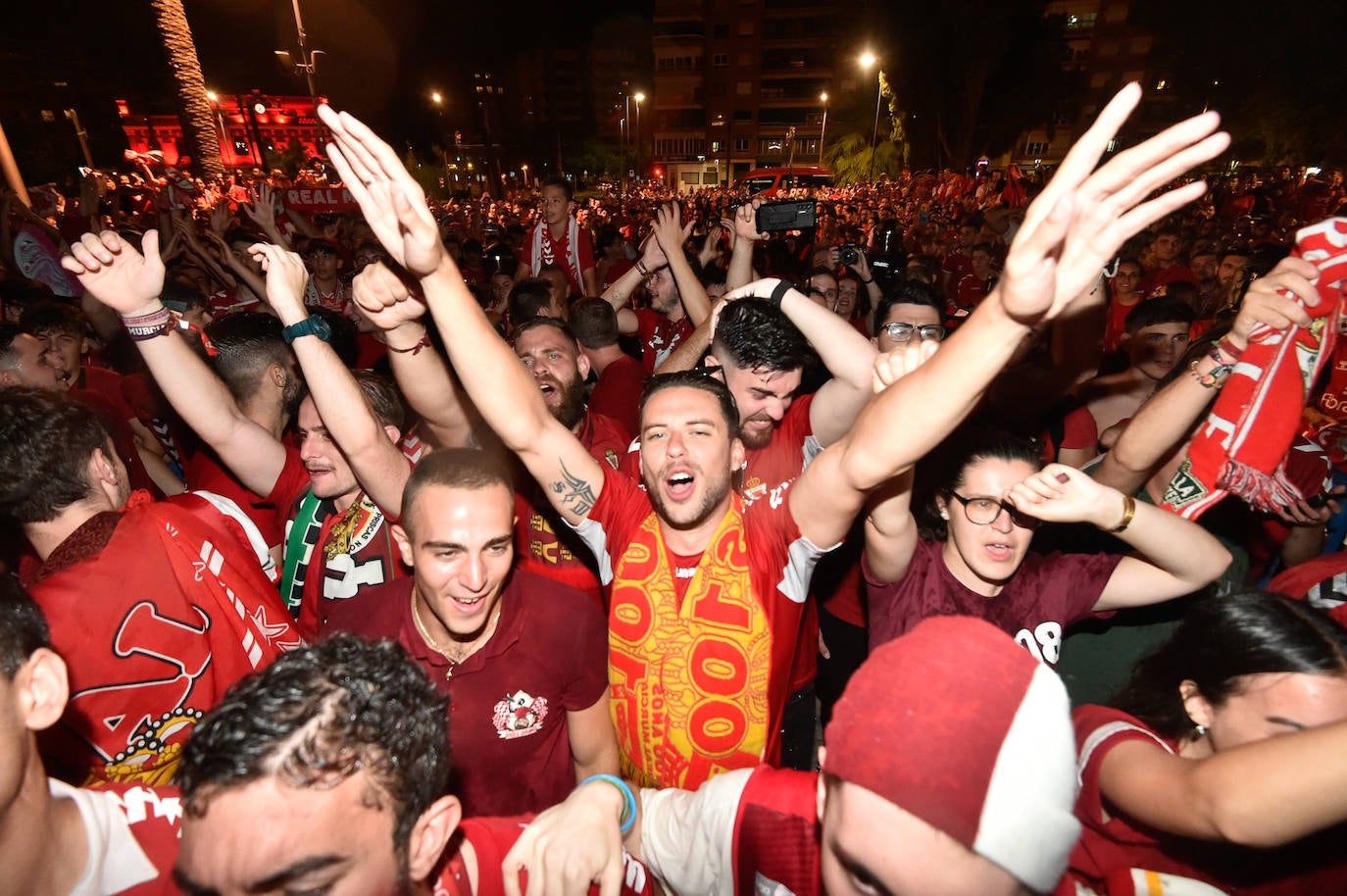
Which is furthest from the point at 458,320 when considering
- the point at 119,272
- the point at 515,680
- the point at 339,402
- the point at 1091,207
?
the point at 1091,207

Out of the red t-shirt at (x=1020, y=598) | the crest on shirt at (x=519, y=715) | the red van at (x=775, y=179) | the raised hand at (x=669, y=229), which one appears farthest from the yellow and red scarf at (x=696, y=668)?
the red van at (x=775, y=179)

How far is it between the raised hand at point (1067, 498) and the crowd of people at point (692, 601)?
1 centimetres

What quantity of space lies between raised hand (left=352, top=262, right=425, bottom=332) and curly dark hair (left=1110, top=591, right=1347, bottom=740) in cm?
288

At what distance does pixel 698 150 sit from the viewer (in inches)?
3174

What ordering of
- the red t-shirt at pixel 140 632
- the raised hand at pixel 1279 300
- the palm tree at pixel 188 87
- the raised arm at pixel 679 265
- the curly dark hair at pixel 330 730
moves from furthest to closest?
the palm tree at pixel 188 87, the raised arm at pixel 679 265, the raised hand at pixel 1279 300, the red t-shirt at pixel 140 632, the curly dark hair at pixel 330 730

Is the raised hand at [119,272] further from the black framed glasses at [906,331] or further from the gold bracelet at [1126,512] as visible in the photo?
the gold bracelet at [1126,512]

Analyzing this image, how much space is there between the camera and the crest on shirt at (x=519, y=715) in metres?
2.39

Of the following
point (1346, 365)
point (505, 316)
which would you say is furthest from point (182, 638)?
point (1346, 365)

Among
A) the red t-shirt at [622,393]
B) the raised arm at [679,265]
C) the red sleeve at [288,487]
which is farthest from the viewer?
the raised arm at [679,265]

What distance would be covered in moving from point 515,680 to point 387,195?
173 centimetres

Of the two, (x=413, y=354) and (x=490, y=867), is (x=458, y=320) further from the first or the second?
(x=490, y=867)

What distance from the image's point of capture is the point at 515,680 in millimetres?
2387

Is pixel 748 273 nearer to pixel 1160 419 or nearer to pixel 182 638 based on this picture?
pixel 1160 419

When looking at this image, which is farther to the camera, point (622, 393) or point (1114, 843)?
point (622, 393)
